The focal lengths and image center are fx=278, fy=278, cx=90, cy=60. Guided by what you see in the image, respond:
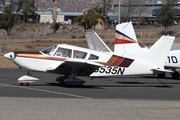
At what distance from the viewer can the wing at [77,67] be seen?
11.0 m

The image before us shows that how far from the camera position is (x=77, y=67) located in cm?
1165

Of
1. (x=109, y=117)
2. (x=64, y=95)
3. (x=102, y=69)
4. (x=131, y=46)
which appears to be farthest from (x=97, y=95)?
(x=131, y=46)

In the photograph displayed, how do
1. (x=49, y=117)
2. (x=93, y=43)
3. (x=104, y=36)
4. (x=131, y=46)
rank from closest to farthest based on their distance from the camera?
(x=49, y=117)
(x=131, y=46)
(x=93, y=43)
(x=104, y=36)

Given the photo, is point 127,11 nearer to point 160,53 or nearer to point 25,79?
point 160,53

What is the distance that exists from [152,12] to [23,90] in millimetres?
88579

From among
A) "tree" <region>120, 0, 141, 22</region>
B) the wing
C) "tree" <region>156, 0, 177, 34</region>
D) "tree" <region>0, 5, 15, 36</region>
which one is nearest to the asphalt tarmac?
the wing

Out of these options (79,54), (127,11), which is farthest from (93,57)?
(127,11)

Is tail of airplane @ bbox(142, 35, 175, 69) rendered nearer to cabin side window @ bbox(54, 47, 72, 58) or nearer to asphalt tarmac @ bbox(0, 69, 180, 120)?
asphalt tarmac @ bbox(0, 69, 180, 120)

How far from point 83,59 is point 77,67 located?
458 mm

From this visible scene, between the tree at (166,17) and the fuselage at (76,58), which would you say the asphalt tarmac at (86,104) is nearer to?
the fuselage at (76,58)

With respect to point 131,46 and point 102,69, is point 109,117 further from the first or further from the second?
point 131,46

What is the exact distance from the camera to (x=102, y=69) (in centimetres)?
1222

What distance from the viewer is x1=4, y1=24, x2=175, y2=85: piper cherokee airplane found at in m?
11.7

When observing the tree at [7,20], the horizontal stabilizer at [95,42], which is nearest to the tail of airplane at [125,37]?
the horizontal stabilizer at [95,42]
